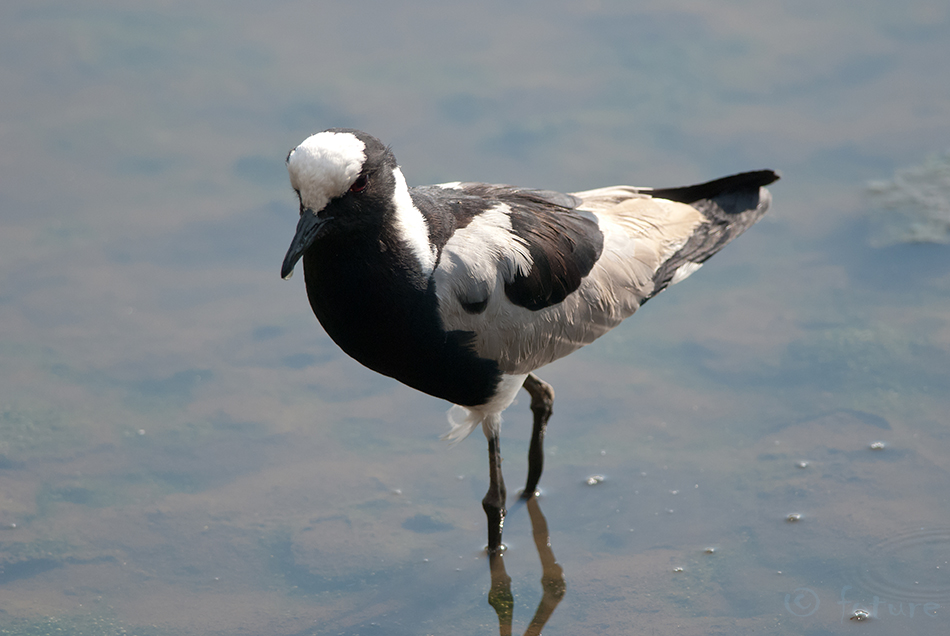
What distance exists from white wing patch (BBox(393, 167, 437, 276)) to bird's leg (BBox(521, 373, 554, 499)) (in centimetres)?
121

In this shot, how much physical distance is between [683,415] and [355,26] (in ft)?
13.6

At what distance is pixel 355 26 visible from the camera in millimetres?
8250

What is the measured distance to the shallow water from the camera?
196 inches

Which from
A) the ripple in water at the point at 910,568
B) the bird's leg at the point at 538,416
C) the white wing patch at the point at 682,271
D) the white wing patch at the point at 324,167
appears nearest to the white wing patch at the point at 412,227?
the white wing patch at the point at 324,167

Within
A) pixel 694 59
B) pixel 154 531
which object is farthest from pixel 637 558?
pixel 694 59

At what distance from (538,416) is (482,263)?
121 cm

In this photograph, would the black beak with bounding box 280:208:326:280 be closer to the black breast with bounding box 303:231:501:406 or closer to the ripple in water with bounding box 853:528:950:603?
the black breast with bounding box 303:231:501:406

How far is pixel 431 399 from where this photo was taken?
596 cm

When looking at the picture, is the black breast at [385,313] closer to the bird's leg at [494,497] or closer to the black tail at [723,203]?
the bird's leg at [494,497]

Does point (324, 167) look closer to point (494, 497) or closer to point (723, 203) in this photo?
point (494, 497)

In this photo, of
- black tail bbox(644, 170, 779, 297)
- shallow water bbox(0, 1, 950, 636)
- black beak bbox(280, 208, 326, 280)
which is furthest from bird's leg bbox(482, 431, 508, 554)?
black beak bbox(280, 208, 326, 280)

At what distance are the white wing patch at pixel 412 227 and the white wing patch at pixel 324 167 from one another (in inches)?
10.5

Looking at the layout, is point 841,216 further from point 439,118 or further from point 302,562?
point 302,562

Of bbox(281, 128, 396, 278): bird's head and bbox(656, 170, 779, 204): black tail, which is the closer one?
bbox(281, 128, 396, 278): bird's head
